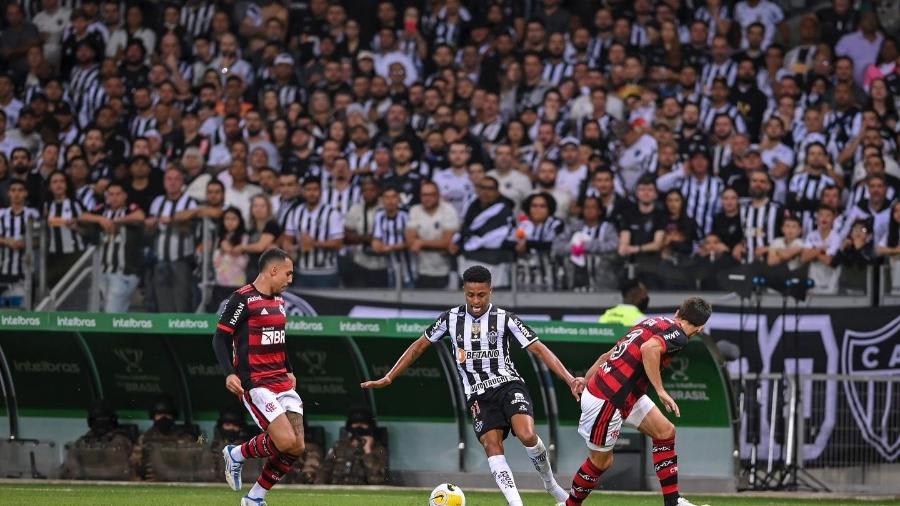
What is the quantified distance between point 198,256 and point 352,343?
7.67 ft

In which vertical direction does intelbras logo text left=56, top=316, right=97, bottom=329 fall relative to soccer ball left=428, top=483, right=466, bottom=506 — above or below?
above

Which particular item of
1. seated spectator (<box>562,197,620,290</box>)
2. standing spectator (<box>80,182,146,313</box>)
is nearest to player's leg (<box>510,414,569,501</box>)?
seated spectator (<box>562,197,620,290</box>)

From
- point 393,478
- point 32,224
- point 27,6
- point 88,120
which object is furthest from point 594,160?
point 27,6

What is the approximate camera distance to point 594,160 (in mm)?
19234

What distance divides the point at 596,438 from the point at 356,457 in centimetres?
493

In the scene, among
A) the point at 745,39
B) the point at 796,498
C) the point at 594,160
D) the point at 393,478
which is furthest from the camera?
the point at 745,39

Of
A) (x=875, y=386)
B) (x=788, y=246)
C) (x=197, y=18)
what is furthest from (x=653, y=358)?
(x=197, y=18)

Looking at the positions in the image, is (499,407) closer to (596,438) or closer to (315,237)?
(596,438)

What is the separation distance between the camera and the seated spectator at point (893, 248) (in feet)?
54.5

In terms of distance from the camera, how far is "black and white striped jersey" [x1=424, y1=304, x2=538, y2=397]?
491 inches

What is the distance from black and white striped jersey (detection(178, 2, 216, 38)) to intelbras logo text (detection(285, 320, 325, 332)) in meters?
9.00

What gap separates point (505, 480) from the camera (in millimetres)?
12047

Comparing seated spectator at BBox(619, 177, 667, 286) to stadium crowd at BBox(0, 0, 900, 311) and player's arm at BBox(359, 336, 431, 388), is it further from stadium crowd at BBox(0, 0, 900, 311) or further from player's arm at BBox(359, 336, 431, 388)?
player's arm at BBox(359, 336, 431, 388)

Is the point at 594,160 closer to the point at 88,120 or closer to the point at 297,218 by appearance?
the point at 297,218
